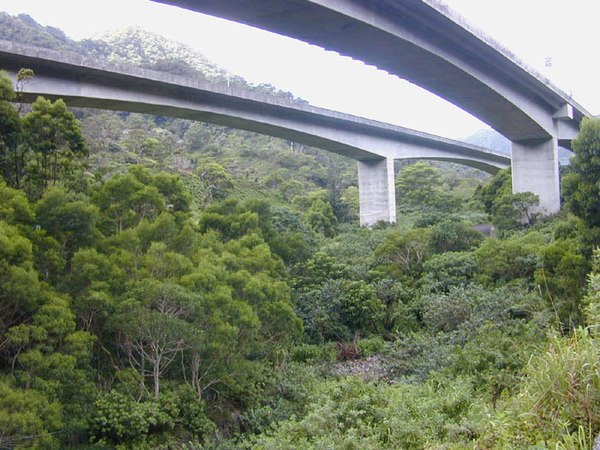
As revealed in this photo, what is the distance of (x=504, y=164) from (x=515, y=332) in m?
42.0

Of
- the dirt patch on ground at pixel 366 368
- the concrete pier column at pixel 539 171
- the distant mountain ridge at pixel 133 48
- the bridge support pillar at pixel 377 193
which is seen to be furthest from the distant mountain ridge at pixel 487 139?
the dirt patch on ground at pixel 366 368

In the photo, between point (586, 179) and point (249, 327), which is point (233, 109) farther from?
point (586, 179)

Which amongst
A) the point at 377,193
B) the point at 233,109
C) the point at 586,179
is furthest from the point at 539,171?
the point at 586,179

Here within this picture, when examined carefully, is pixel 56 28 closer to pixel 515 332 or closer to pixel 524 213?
pixel 524 213

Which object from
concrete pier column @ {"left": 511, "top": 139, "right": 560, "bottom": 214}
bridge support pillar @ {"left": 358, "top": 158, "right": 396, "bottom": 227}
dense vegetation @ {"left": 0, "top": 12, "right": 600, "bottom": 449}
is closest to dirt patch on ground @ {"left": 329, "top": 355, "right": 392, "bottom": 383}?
dense vegetation @ {"left": 0, "top": 12, "right": 600, "bottom": 449}

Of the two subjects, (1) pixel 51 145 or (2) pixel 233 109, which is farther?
(2) pixel 233 109

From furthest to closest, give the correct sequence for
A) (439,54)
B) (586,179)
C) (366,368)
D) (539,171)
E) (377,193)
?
(377,193), (539,171), (439,54), (366,368), (586,179)

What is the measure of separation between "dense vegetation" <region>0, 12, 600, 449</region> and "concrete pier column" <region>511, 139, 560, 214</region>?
8467mm

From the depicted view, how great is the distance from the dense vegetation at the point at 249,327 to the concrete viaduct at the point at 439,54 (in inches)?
163

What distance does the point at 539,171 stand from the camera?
1089 inches

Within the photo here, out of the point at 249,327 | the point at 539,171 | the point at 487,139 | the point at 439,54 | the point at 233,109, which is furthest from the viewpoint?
the point at 487,139

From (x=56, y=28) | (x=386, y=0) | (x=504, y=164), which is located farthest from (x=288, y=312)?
(x=56, y=28)

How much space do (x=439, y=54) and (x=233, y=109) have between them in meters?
8.95

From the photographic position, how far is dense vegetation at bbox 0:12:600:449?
7465mm
